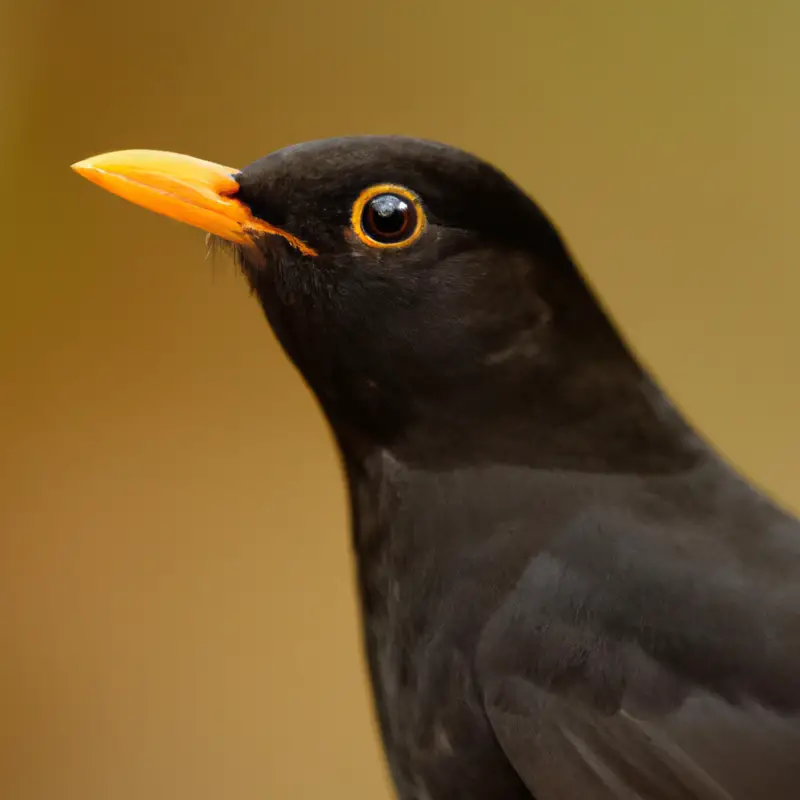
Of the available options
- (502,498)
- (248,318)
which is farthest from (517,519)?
(248,318)

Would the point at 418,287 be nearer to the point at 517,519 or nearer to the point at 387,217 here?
the point at 387,217

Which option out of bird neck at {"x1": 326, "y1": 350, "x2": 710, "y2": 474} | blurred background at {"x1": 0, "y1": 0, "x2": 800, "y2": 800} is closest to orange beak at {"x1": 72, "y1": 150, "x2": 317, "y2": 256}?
bird neck at {"x1": 326, "y1": 350, "x2": 710, "y2": 474}

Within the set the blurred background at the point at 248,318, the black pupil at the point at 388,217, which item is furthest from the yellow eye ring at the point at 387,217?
the blurred background at the point at 248,318

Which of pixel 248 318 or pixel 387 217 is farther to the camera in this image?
pixel 248 318

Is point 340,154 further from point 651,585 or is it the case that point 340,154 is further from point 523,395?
point 651,585

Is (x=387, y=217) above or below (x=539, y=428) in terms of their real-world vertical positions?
above

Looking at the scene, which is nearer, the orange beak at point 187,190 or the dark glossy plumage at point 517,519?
the dark glossy plumage at point 517,519

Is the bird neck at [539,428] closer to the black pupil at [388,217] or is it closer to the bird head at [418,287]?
the bird head at [418,287]
